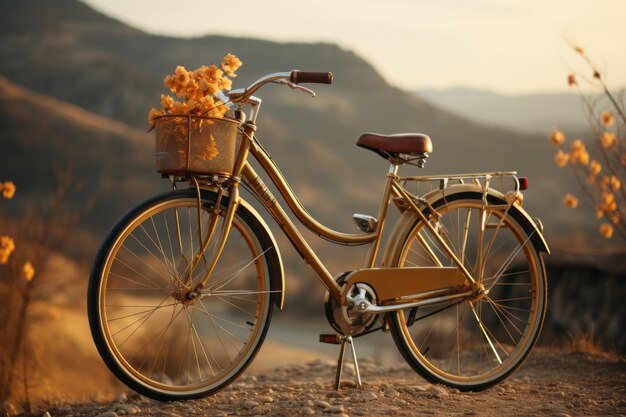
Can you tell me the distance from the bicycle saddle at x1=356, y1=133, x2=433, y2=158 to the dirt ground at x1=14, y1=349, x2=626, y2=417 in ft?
3.95

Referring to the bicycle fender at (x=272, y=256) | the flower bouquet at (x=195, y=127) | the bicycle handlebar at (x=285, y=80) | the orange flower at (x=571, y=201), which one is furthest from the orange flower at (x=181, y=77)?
the orange flower at (x=571, y=201)

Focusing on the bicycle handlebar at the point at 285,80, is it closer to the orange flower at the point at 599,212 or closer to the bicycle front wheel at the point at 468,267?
the bicycle front wheel at the point at 468,267

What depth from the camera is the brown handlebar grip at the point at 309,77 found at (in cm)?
337

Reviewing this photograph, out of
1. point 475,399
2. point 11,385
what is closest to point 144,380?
point 475,399

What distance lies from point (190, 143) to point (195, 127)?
0.08 metres

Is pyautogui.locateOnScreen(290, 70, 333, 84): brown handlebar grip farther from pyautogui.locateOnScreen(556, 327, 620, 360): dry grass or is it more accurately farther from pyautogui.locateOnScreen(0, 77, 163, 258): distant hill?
pyautogui.locateOnScreen(0, 77, 163, 258): distant hill

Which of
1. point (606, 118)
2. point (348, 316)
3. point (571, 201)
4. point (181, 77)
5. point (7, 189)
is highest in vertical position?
point (606, 118)

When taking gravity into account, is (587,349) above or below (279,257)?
below

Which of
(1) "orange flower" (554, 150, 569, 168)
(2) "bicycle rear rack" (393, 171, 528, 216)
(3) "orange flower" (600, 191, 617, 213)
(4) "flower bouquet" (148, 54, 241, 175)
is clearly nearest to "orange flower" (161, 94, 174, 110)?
(4) "flower bouquet" (148, 54, 241, 175)

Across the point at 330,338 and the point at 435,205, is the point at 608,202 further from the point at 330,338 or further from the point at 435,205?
the point at 330,338

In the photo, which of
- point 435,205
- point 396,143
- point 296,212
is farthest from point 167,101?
point 435,205

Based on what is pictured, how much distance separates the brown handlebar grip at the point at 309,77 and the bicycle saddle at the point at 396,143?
411 millimetres

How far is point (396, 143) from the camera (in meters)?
3.70

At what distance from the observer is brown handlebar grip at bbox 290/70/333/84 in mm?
3369
